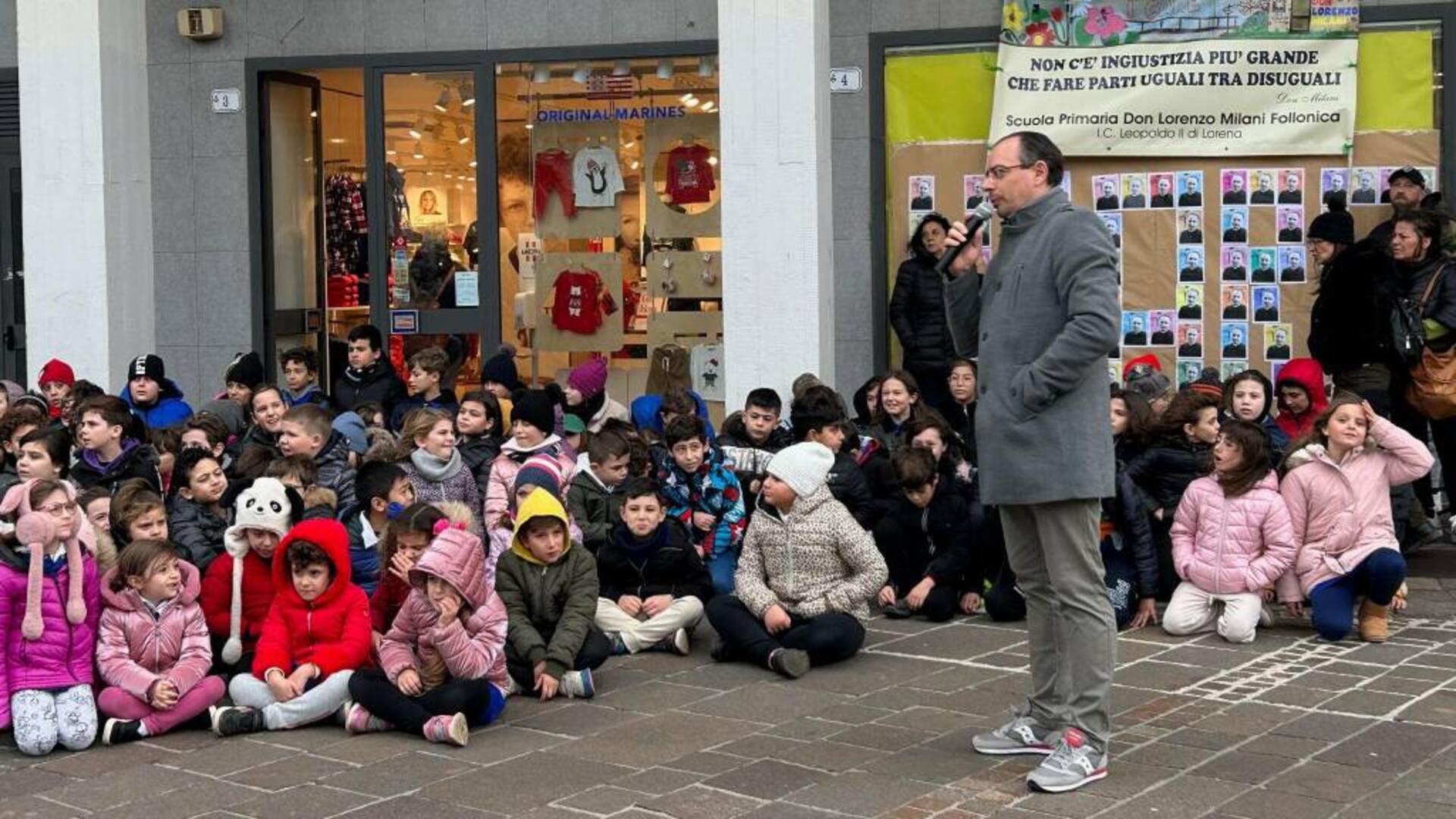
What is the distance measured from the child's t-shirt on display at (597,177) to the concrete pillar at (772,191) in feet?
6.19

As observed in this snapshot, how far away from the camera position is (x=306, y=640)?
8.02 m

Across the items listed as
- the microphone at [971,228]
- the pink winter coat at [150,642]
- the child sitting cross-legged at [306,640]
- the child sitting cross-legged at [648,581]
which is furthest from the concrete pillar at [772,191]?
the microphone at [971,228]

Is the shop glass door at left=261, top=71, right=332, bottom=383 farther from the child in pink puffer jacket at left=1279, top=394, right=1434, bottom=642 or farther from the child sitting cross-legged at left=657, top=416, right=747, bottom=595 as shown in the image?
the child in pink puffer jacket at left=1279, top=394, right=1434, bottom=642

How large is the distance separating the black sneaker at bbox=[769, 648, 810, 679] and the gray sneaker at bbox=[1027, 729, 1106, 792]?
2003mm

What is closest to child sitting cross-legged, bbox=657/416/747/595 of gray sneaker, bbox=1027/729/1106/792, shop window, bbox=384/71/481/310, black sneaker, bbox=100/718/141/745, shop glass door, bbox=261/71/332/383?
black sneaker, bbox=100/718/141/745

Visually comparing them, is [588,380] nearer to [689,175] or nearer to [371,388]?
[371,388]

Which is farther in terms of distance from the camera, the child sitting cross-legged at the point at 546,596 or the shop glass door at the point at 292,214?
the shop glass door at the point at 292,214

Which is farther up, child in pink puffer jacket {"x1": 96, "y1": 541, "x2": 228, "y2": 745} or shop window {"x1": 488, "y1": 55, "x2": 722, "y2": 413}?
shop window {"x1": 488, "y1": 55, "x2": 722, "y2": 413}

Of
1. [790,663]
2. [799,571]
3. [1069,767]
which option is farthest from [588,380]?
[1069,767]

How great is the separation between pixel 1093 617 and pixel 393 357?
8.86 metres

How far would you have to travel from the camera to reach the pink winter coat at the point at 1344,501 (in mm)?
9320

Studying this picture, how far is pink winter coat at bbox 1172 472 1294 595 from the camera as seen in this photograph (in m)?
9.33

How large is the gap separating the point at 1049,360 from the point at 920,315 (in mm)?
6606

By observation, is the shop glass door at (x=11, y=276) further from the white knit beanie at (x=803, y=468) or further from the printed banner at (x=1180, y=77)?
the white knit beanie at (x=803, y=468)
